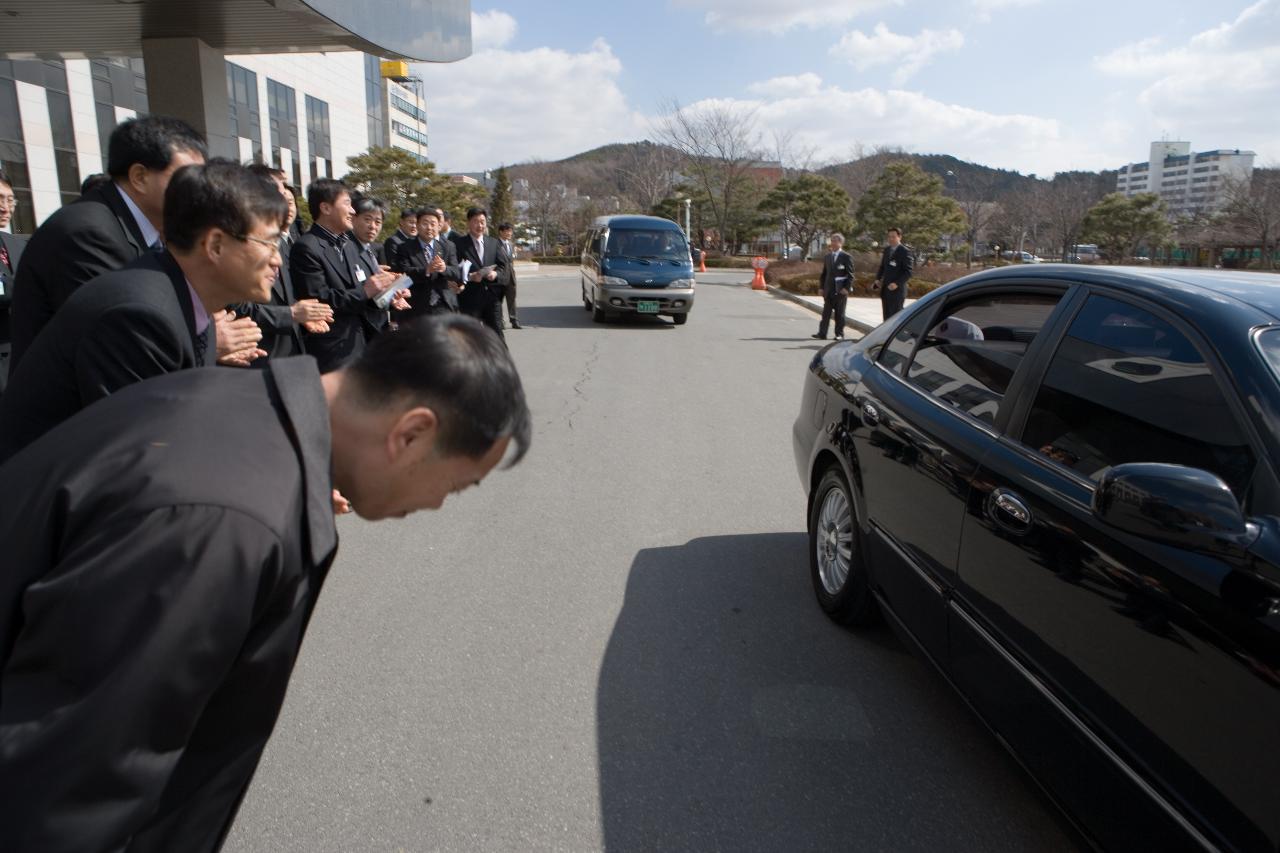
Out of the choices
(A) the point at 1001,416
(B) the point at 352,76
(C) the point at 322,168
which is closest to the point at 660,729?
(A) the point at 1001,416

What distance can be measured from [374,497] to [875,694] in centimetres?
233

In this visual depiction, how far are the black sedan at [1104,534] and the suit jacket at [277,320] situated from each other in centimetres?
276

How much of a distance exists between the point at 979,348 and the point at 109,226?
3011 mm

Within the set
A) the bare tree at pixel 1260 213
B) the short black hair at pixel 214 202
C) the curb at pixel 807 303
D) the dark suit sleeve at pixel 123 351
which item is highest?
the bare tree at pixel 1260 213

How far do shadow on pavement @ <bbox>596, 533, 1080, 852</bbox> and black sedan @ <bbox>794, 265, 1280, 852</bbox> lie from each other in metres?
0.33

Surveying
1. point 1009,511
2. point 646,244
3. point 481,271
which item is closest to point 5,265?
point 481,271

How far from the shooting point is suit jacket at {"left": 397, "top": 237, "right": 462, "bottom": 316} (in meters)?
7.89

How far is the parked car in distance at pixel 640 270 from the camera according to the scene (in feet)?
46.6

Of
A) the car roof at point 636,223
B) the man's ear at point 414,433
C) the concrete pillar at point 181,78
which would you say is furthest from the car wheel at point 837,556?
the car roof at point 636,223

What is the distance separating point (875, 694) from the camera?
9.71 ft

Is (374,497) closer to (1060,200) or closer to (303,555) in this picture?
(303,555)

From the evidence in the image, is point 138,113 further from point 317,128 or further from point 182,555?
point 182,555

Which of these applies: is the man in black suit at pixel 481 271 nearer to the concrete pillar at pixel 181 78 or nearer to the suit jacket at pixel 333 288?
the suit jacket at pixel 333 288

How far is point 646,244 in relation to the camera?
1512 centimetres
